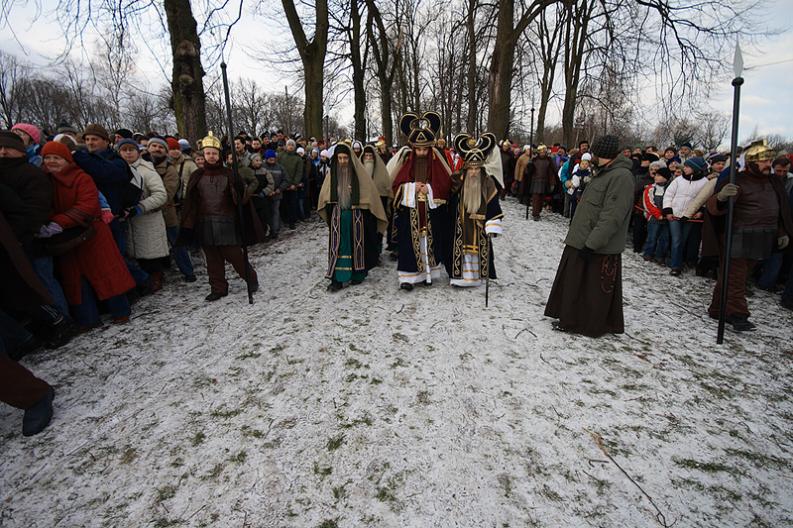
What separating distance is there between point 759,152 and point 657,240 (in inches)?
144

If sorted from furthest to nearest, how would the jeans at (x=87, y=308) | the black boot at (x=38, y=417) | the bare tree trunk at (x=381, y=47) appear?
the bare tree trunk at (x=381, y=47)
the jeans at (x=87, y=308)
the black boot at (x=38, y=417)

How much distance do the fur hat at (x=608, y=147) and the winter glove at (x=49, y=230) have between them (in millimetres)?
5263

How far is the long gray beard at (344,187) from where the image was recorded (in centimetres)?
554

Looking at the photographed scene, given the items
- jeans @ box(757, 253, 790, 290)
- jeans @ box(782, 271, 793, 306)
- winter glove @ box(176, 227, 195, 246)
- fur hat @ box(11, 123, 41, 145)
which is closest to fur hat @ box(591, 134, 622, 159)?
jeans @ box(782, 271, 793, 306)

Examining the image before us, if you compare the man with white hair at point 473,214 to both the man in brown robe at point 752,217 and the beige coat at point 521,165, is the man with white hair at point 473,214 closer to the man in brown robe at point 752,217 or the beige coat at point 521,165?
the man in brown robe at point 752,217

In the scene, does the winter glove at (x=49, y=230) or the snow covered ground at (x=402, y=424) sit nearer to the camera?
the snow covered ground at (x=402, y=424)

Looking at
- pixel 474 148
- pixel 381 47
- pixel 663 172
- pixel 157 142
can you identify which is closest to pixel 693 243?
pixel 663 172

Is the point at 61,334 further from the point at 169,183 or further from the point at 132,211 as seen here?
the point at 169,183

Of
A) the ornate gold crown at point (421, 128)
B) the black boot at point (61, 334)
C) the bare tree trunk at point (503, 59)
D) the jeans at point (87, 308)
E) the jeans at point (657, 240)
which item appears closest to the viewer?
the black boot at point (61, 334)

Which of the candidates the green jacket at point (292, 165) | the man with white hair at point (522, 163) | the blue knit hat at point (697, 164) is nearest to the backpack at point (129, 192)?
the green jacket at point (292, 165)

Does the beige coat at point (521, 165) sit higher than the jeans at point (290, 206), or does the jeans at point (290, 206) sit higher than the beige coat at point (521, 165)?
the beige coat at point (521, 165)

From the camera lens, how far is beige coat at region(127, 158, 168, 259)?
510 cm

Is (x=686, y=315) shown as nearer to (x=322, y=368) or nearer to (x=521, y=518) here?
(x=521, y=518)

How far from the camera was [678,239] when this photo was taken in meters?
7.01
